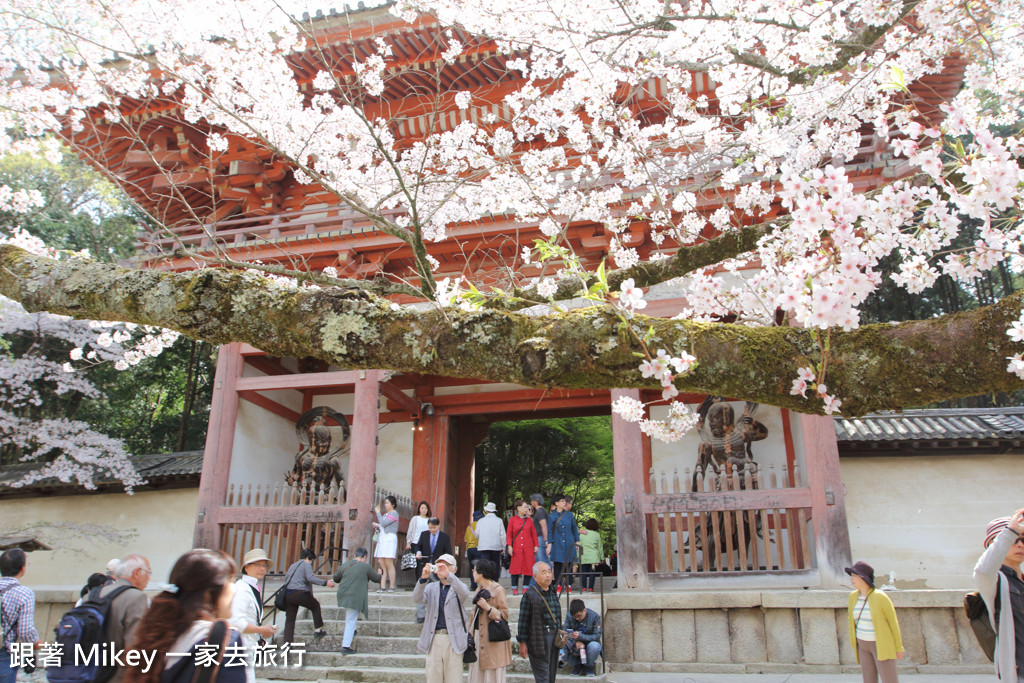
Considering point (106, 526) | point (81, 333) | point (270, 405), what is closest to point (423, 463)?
point (270, 405)

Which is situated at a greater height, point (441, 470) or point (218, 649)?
point (441, 470)

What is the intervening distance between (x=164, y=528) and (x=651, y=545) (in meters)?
7.42

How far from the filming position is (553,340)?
2426 millimetres

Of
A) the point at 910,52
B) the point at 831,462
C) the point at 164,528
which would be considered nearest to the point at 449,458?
the point at 164,528

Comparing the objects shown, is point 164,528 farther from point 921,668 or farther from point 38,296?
point 921,668

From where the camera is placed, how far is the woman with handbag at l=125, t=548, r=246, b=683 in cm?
197

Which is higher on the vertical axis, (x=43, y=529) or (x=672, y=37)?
(x=672, y=37)

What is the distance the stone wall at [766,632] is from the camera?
6.32 meters

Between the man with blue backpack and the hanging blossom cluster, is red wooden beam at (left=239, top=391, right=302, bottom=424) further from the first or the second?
the man with blue backpack

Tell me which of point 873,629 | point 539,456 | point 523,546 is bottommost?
point 873,629

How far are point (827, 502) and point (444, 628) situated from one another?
15.0 feet

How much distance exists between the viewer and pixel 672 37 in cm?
596

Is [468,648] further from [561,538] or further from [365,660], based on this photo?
[561,538]

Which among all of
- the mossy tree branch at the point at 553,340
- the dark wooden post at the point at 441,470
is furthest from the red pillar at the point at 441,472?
the mossy tree branch at the point at 553,340
